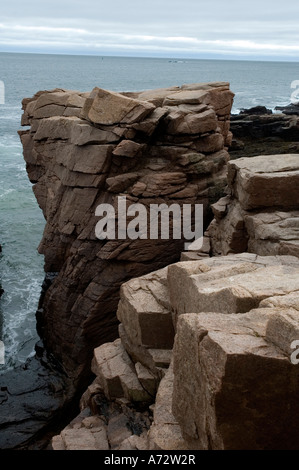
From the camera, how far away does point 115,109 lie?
2133cm

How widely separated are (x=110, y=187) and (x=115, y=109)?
11.3 feet

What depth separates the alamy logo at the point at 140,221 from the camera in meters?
21.2

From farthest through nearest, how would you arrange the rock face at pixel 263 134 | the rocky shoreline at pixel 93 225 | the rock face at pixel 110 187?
the rock face at pixel 263 134
the rock face at pixel 110 187
the rocky shoreline at pixel 93 225

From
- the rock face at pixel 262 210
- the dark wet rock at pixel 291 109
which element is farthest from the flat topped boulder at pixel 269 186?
the dark wet rock at pixel 291 109

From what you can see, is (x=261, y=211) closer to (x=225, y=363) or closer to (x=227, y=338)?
(x=227, y=338)

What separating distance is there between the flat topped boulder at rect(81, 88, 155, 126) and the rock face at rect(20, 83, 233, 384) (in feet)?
0.14

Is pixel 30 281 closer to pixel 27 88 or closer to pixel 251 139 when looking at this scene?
pixel 251 139

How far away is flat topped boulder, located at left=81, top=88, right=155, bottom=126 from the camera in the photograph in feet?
69.3

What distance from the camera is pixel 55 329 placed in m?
23.4

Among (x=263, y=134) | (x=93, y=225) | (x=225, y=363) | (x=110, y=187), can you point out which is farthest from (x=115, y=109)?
(x=263, y=134)

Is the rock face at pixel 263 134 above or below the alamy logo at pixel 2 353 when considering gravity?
above

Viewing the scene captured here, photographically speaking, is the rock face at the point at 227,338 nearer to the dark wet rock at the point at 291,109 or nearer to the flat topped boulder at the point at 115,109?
the flat topped boulder at the point at 115,109

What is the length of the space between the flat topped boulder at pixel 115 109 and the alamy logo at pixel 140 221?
11.4ft

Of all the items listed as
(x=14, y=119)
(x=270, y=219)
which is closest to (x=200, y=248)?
(x=270, y=219)
